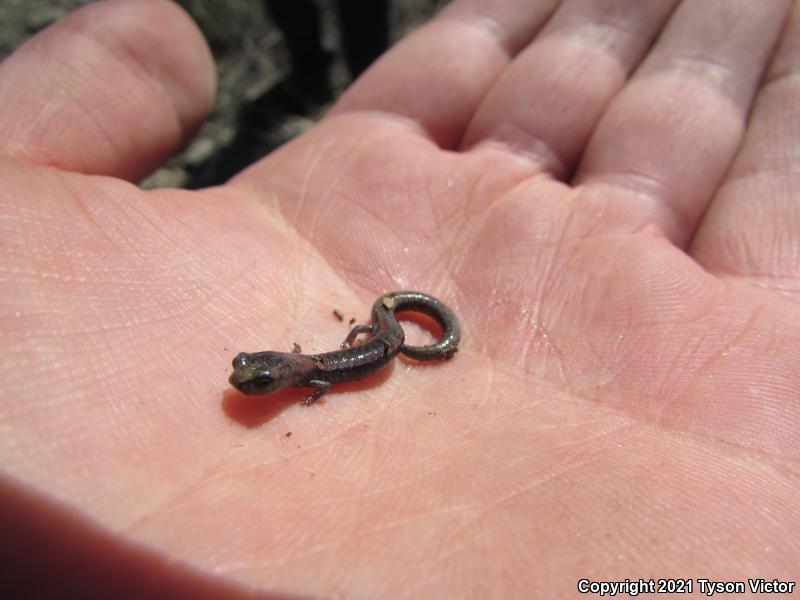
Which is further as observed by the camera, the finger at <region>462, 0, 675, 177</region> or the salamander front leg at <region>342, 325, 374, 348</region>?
the finger at <region>462, 0, 675, 177</region>

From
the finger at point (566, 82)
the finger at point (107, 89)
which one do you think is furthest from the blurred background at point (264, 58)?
the finger at point (566, 82)

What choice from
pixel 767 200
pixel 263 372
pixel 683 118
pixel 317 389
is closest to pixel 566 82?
pixel 683 118

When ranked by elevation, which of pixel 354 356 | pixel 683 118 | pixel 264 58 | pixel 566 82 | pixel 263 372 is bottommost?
pixel 354 356

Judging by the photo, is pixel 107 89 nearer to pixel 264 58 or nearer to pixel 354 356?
pixel 354 356

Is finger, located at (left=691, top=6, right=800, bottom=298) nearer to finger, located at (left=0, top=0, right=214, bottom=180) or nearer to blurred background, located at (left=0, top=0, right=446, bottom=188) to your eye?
finger, located at (left=0, top=0, right=214, bottom=180)

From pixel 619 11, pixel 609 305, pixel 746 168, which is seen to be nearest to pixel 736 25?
pixel 619 11

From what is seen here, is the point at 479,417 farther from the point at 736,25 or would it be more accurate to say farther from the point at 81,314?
the point at 736,25

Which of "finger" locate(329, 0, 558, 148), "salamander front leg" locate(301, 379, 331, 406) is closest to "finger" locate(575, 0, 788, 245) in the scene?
"finger" locate(329, 0, 558, 148)
